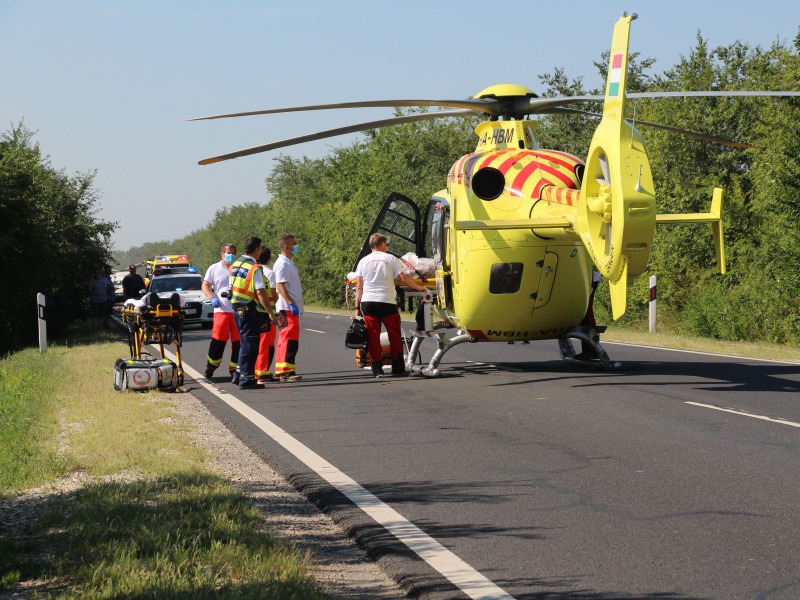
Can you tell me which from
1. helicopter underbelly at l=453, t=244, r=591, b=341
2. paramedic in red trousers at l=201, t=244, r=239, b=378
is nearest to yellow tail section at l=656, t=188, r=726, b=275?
helicopter underbelly at l=453, t=244, r=591, b=341

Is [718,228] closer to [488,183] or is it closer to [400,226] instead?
[488,183]

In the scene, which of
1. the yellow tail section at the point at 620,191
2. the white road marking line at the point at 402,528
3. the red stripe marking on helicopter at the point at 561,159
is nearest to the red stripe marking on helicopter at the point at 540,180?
the red stripe marking on helicopter at the point at 561,159

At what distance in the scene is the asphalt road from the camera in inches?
204

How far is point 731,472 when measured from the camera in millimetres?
7488

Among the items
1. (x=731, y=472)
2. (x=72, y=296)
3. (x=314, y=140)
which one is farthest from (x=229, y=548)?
(x=72, y=296)

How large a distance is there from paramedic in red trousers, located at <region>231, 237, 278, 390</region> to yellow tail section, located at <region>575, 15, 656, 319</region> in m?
4.48

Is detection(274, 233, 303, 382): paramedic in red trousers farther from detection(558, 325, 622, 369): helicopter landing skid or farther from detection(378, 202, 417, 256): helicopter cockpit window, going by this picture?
detection(558, 325, 622, 369): helicopter landing skid

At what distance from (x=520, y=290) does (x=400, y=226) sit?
3.27 metres

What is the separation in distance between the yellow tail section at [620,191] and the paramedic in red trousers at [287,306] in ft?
15.9

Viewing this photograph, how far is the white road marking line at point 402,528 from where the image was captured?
4.97 meters

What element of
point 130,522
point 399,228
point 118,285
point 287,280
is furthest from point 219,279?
point 118,285

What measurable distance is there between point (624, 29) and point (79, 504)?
22.8 ft

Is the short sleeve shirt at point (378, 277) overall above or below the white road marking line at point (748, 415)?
above

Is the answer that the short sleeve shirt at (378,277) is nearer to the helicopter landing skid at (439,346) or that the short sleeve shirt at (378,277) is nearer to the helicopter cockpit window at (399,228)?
the helicopter landing skid at (439,346)
